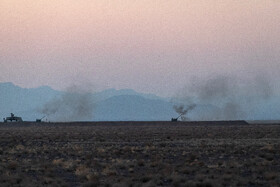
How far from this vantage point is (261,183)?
21.1 metres

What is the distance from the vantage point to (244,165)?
27.3 m

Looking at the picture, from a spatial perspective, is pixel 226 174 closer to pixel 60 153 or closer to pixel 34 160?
A: pixel 34 160

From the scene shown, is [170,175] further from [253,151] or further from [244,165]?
[253,151]

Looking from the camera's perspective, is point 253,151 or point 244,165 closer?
point 244,165

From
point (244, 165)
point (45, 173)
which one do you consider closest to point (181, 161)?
point (244, 165)

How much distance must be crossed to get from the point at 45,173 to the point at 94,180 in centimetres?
415

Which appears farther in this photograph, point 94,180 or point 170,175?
point 170,175

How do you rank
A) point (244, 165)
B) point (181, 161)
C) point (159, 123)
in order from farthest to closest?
point (159, 123)
point (181, 161)
point (244, 165)

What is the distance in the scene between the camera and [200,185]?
20344 millimetres

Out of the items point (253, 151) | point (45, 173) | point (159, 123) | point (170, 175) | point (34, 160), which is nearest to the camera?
point (170, 175)

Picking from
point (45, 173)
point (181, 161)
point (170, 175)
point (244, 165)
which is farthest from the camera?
point (181, 161)

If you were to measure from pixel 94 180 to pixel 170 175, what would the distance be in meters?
3.68

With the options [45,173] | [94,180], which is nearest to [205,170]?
[94,180]

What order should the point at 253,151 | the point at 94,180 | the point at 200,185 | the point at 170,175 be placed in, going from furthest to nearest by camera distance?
1. the point at 253,151
2. the point at 170,175
3. the point at 94,180
4. the point at 200,185
